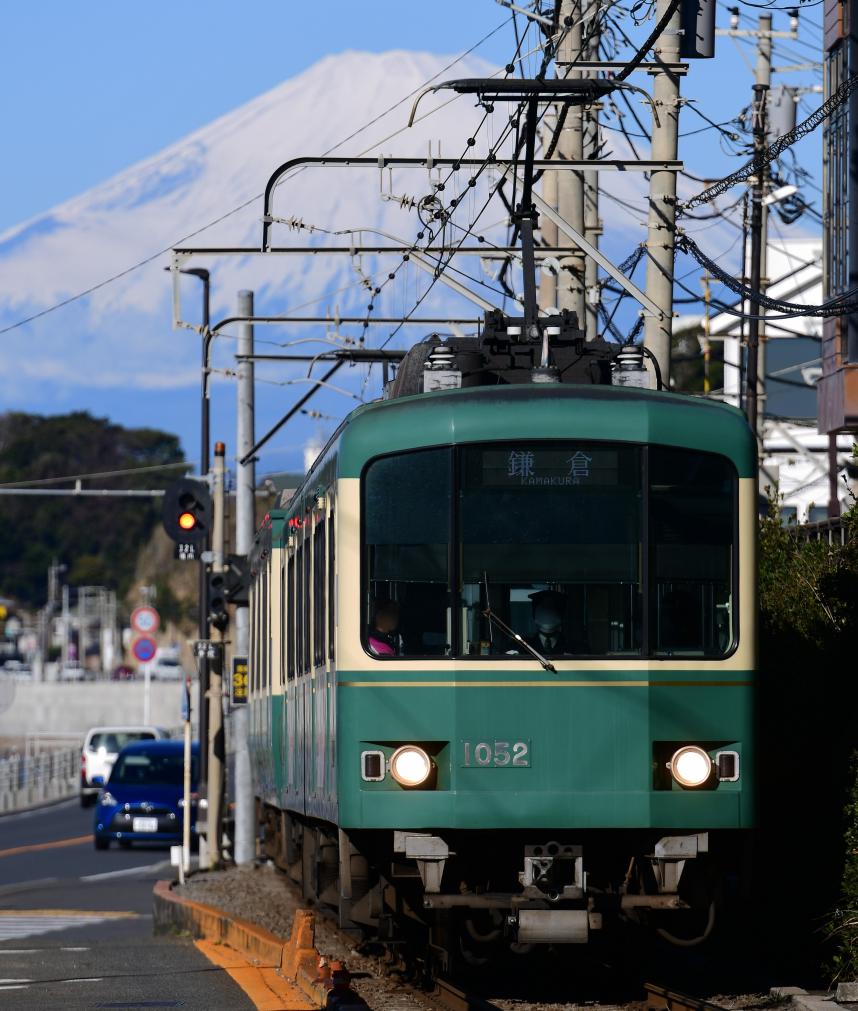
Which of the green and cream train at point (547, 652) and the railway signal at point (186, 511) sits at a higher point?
the railway signal at point (186, 511)

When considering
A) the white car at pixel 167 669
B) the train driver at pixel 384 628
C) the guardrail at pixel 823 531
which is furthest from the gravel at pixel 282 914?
the white car at pixel 167 669

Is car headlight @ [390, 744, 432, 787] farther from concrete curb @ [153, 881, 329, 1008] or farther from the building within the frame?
the building

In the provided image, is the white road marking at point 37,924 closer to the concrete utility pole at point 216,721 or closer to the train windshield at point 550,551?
the concrete utility pole at point 216,721

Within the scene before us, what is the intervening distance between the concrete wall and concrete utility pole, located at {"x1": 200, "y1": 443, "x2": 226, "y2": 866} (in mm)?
67106

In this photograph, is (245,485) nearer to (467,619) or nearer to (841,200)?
(841,200)

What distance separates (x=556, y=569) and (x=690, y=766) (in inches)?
44.6

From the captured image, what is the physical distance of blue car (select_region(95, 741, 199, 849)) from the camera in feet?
104

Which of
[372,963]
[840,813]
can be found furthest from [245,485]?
[840,813]

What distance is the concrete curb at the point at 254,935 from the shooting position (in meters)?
12.3

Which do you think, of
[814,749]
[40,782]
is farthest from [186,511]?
[40,782]

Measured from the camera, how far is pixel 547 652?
10320 millimetres

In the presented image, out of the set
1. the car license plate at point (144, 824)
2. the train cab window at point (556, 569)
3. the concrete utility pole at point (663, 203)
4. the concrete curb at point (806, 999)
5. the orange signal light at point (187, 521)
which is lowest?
the car license plate at point (144, 824)

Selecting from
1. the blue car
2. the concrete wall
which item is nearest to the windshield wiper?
the blue car

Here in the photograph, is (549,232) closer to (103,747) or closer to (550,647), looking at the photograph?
(550,647)
